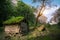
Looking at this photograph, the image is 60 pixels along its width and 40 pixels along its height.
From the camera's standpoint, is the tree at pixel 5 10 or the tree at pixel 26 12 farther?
the tree at pixel 5 10

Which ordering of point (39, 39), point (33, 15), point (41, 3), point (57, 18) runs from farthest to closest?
point (33, 15) → point (41, 3) → point (57, 18) → point (39, 39)

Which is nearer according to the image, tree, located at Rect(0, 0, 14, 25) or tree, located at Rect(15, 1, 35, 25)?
tree, located at Rect(15, 1, 35, 25)

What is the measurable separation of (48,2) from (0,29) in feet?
7.59

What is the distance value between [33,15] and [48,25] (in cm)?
119

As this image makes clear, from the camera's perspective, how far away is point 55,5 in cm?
873

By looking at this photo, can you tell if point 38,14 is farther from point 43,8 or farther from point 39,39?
point 39,39

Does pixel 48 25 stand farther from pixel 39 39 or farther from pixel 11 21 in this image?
pixel 39 39

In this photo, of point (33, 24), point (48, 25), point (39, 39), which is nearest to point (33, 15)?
point (33, 24)

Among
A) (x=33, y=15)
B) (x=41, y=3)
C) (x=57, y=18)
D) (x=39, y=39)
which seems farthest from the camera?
(x=33, y=15)

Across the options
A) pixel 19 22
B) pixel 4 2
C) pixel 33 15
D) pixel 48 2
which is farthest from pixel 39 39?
pixel 4 2

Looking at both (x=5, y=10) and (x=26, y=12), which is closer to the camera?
(x=26, y=12)

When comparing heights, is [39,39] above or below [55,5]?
below

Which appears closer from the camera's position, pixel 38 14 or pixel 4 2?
pixel 38 14

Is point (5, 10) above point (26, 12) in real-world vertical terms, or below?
above
